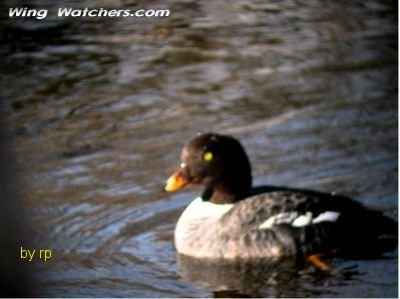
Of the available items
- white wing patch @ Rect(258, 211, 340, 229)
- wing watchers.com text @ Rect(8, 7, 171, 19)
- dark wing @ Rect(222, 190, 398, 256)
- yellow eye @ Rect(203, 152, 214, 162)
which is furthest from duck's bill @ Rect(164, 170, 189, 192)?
wing watchers.com text @ Rect(8, 7, 171, 19)

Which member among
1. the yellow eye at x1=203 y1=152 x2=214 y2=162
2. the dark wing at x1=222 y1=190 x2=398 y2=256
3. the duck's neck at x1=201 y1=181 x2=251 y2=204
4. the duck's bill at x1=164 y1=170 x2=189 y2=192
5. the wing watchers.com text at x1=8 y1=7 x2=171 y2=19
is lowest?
the dark wing at x1=222 y1=190 x2=398 y2=256

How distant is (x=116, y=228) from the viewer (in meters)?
4.70

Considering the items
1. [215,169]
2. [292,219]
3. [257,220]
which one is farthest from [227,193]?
[292,219]


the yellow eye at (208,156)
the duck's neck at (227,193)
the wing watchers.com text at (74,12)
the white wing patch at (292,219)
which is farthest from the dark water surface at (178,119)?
the yellow eye at (208,156)

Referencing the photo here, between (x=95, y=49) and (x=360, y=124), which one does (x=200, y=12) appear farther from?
(x=360, y=124)

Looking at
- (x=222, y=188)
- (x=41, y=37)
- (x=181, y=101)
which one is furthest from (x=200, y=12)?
(x=222, y=188)

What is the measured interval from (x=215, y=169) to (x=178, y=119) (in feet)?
5.64

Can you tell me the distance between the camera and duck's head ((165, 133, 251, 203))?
440 cm


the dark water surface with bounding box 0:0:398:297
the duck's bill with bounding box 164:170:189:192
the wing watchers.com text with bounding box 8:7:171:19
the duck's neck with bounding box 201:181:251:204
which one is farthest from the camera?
the wing watchers.com text with bounding box 8:7:171:19

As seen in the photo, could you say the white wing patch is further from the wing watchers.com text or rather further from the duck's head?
the wing watchers.com text

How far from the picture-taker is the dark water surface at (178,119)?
4172 mm

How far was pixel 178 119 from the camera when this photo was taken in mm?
6125

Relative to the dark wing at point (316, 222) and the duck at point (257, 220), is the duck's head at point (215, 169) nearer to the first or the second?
the duck at point (257, 220)

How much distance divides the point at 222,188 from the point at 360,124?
171 centimetres
